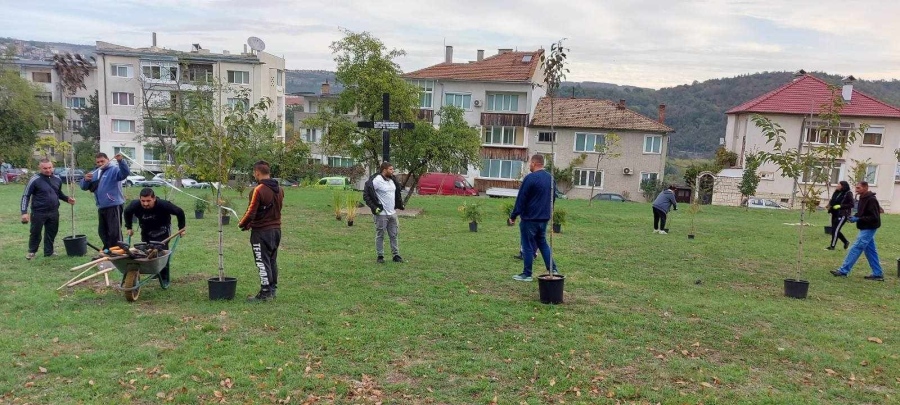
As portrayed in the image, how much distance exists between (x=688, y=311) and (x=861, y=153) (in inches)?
1675

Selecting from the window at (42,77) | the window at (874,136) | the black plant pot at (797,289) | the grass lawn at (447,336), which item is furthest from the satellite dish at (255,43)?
the window at (42,77)

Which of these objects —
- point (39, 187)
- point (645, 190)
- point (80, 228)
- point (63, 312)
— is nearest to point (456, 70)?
point (645, 190)

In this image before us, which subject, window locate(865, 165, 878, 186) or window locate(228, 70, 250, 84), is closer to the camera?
window locate(865, 165, 878, 186)

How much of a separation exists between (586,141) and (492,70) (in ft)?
30.9

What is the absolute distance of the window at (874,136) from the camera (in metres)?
40.8

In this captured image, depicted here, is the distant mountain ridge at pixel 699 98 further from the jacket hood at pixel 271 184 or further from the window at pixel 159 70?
the jacket hood at pixel 271 184

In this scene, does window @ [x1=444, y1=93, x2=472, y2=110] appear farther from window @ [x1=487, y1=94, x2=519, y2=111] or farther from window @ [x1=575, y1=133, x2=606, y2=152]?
window @ [x1=575, y1=133, x2=606, y2=152]

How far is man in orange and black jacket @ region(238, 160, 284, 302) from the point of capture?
7527mm

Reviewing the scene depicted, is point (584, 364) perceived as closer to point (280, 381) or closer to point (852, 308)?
point (280, 381)

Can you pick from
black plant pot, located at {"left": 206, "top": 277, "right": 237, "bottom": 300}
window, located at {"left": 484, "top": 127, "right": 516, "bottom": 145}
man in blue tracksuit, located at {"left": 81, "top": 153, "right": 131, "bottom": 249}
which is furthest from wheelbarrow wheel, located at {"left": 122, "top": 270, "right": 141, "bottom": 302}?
window, located at {"left": 484, "top": 127, "right": 516, "bottom": 145}

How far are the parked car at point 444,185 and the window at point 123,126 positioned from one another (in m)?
30.6

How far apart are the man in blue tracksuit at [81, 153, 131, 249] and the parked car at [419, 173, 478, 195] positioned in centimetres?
3183

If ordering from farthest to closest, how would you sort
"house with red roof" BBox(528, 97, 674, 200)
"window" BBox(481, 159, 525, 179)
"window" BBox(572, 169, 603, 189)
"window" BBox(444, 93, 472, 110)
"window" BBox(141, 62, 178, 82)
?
"window" BBox(141, 62, 178, 82), "window" BBox(444, 93, 472, 110), "window" BBox(481, 159, 525, 179), "window" BBox(572, 169, 603, 189), "house with red roof" BBox(528, 97, 674, 200)

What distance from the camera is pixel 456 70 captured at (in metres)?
48.6
